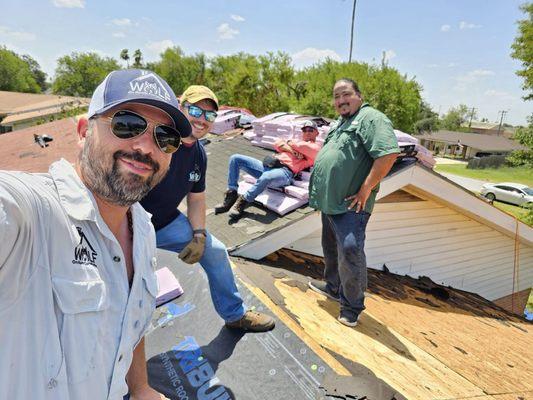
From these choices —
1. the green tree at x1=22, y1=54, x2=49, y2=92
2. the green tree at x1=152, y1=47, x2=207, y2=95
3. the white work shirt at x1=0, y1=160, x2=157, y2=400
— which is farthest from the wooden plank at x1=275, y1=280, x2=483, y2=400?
the green tree at x1=22, y1=54, x2=49, y2=92

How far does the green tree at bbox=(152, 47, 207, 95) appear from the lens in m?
54.5

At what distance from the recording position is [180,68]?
5519 cm

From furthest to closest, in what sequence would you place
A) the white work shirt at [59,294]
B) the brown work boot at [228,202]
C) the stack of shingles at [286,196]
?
the brown work boot at [228,202]
the stack of shingles at [286,196]
the white work shirt at [59,294]

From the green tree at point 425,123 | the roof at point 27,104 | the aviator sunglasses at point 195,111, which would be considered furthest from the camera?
the green tree at point 425,123

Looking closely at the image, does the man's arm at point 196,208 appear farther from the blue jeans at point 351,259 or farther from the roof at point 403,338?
the blue jeans at point 351,259

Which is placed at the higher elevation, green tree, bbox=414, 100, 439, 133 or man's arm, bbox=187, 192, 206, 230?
green tree, bbox=414, 100, 439, 133

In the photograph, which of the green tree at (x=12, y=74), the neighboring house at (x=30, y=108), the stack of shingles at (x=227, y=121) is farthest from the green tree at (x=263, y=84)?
the green tree at (x=12, y=74)

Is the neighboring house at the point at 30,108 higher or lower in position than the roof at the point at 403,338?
higher

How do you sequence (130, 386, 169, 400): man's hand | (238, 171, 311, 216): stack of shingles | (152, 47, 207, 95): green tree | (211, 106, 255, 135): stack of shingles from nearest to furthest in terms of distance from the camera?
(130, 386, 169, 400): man's hand → (238, 171, 311, 216): stack of shingles → (211, 106, 255, 135): stack of shingles → (152, 47, 207, 95): green tree

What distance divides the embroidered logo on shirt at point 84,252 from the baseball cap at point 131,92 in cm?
50

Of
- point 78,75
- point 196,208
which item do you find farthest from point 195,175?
point 78,75

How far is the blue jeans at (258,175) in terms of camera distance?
17.1 ft

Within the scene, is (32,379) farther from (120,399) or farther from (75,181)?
(75,181)

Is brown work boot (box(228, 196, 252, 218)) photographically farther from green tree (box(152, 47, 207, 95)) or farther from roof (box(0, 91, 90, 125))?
green tree (box(152, 47, 207, 95))
